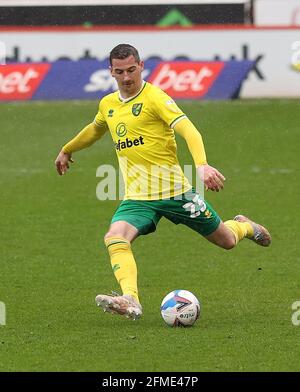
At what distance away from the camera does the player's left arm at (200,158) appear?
857 cm

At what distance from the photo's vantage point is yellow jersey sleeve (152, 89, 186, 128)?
9.19 meters

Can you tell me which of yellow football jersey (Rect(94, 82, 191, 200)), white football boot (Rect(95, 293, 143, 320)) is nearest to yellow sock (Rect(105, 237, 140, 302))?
white football boot (Rect(95, 293, 143, 320))

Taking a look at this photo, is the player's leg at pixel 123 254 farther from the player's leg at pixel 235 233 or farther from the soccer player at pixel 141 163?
the player's leg at pixel 235 233

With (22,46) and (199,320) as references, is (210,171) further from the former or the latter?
(22,46)

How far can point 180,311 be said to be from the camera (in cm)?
889

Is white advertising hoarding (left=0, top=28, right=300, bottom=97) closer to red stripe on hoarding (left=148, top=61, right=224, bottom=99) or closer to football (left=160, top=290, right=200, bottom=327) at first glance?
red stripe on hoarding (left=148, top=61, right=224, bottom=99)

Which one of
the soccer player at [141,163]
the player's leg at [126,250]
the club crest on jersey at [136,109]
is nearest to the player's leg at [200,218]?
the soccer player at [141,163]

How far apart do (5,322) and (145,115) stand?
6.32 ft

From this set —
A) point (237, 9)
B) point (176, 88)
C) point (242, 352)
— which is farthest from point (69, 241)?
point (237, 9)

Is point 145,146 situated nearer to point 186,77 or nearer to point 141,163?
point 141,163

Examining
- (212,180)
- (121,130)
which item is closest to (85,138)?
(121,130)

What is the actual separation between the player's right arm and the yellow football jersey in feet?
1.06

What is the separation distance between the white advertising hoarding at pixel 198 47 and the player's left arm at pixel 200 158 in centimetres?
1722

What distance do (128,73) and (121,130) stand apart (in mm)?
499
